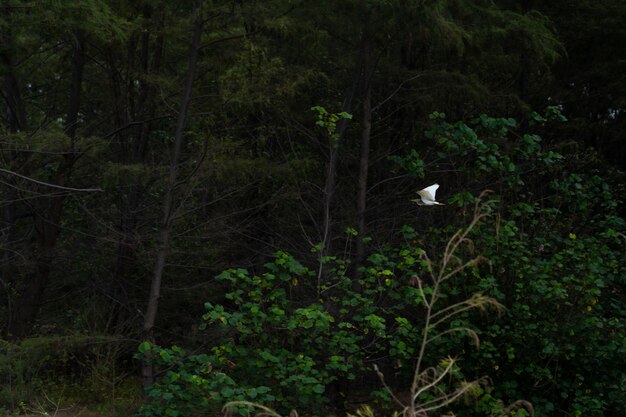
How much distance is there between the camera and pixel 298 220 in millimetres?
9203

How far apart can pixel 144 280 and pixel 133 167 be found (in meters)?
2.79

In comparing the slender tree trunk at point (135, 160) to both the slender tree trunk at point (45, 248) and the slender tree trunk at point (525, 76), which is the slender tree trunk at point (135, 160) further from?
the slender tree trunk at point (525, 76)

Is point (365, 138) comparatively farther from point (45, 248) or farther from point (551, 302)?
point (45, 248)

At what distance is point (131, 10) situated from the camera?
10141mm

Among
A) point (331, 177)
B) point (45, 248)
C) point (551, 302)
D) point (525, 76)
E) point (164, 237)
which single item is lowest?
point (45, 248)

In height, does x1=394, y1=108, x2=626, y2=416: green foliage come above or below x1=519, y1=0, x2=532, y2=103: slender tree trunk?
below

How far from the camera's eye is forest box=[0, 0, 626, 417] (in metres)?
6.71

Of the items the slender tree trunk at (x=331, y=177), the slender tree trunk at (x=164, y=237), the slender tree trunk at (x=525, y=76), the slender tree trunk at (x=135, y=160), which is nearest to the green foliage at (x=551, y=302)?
the slender tree trunk at (x=331, y=177)

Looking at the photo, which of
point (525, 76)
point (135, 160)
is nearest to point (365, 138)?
point (135, 160)

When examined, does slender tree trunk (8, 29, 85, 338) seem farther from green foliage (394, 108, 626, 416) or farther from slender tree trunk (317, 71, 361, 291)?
green foliage (394, 108, 626, 416)

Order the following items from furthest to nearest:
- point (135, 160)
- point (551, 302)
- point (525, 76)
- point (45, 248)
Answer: point (525, 76) → point (135, 160) → point (45, 248) → point (551, 302)

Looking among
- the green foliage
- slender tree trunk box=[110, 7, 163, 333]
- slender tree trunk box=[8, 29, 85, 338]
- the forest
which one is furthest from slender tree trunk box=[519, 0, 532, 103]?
slender tree trunk box=[8, 29, 85, 338]

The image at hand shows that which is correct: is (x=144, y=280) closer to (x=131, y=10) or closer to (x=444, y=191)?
(x=131, y=10)

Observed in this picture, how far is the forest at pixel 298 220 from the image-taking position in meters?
6.71
